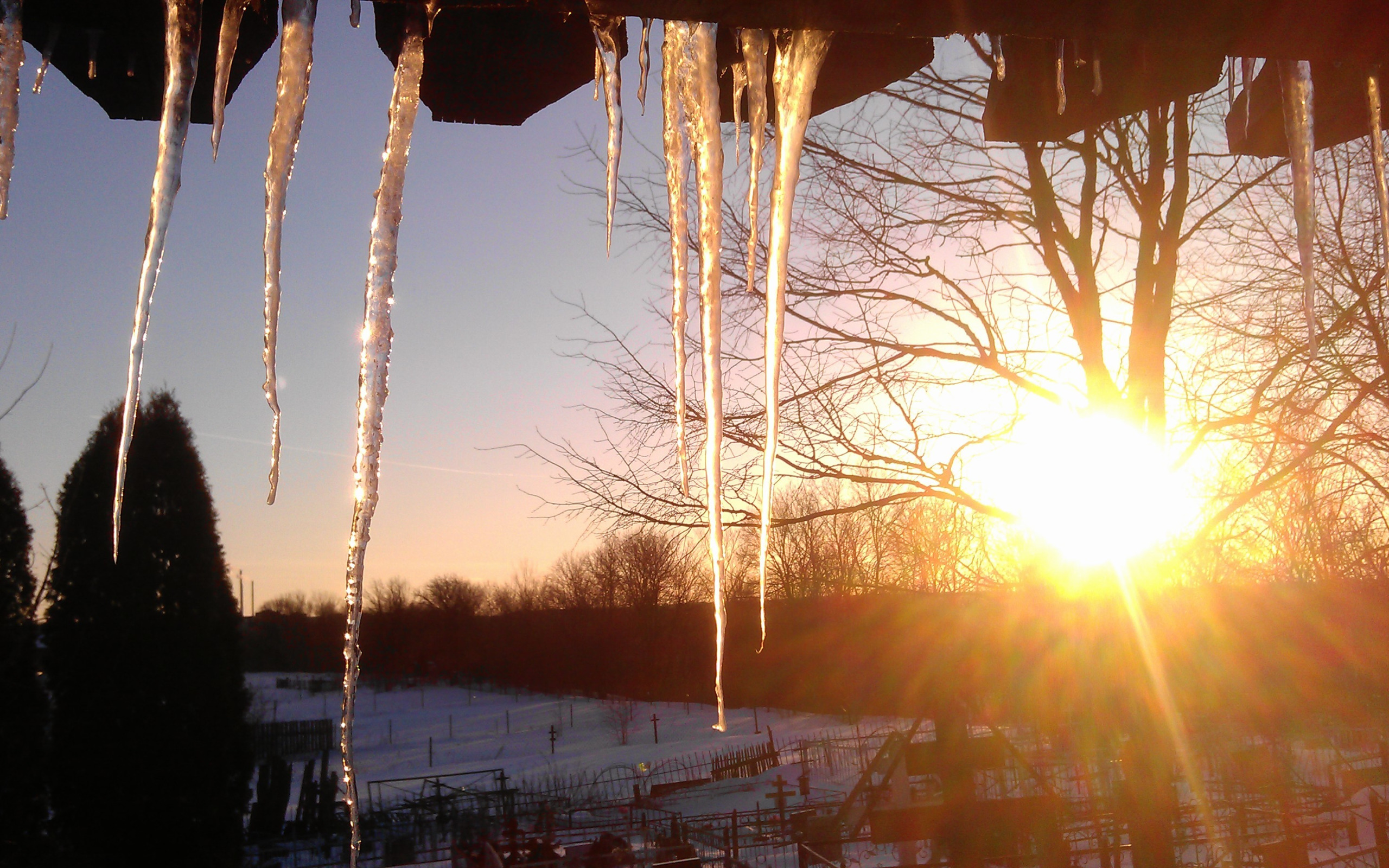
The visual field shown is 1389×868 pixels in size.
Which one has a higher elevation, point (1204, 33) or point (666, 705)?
point (1204, 33)

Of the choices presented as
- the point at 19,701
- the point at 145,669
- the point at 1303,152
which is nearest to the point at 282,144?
the point at 1303,152

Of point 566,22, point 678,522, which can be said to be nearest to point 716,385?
point 566,22

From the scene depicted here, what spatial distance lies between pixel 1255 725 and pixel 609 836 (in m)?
15.5

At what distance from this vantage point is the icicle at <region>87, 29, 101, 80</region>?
1.40m

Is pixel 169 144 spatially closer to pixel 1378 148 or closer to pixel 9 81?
pixel 9 81

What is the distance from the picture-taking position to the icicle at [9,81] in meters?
1.18

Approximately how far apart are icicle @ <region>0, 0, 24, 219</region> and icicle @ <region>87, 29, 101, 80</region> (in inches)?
4.2

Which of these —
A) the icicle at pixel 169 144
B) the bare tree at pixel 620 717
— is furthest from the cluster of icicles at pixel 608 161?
the bare tree at pixel 620 717

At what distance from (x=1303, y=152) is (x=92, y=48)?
8.05ft

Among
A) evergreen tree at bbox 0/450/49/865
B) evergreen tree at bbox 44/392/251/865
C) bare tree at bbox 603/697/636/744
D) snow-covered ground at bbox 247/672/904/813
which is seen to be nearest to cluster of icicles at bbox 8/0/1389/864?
evergreen tree at bbox 0/450/49/865

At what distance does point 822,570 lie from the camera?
25.4 ft

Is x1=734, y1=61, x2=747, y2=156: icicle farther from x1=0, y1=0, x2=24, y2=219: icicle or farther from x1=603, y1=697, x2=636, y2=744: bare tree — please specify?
x1=603, y1=697, x2=636, y2=744: bare tree

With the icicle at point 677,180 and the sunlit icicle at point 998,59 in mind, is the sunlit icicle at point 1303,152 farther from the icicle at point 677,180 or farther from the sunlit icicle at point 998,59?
the icicle at point 677,180

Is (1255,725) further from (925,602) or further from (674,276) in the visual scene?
(674,276)
